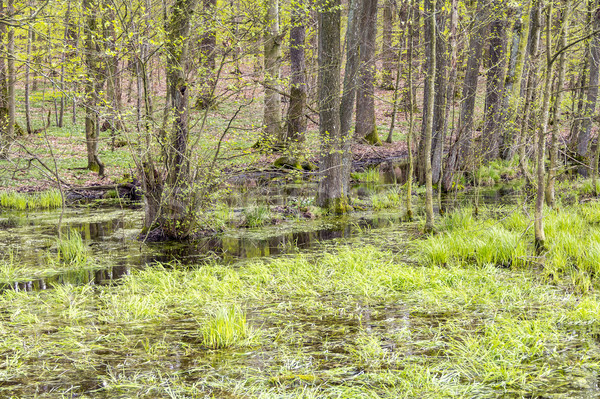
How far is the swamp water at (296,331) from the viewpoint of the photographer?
10.5 ft

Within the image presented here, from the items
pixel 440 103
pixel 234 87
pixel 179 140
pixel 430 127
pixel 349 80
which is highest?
pixel 349 80

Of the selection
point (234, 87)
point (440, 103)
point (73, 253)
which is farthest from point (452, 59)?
point (73, 253)

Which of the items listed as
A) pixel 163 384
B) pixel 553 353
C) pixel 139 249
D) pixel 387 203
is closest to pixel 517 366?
pixel 553 353

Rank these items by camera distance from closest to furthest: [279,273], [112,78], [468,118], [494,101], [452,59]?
[279,273] < [112,78] < [452,59] < [468,118] < [494,101]

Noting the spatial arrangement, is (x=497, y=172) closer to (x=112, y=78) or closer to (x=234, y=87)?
(x=234, y=87)

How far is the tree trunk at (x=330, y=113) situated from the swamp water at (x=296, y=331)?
3.84 m

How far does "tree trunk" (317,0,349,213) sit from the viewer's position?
10547 millimetres

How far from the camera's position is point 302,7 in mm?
8773

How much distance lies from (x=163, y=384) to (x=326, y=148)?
8296 mm

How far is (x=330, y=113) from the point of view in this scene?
35.4 feet

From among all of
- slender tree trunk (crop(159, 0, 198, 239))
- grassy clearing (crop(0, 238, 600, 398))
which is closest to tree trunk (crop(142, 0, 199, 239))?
slender tree trunk (crop(159, 0, 198, 239))

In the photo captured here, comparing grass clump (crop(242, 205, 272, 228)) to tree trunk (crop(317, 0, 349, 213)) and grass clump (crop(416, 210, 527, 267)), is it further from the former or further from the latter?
grass clump (crop(416, 210, 527, 267))

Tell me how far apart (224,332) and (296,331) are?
66 cm

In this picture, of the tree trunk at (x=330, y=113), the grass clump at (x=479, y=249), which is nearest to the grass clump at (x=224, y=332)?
the grass clump at (x=479, y=249)
